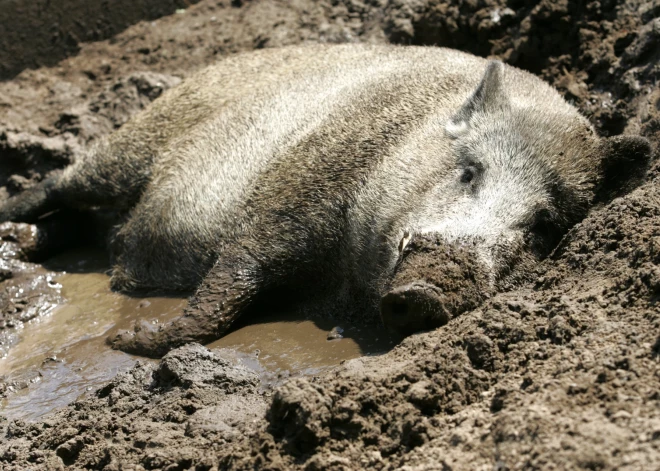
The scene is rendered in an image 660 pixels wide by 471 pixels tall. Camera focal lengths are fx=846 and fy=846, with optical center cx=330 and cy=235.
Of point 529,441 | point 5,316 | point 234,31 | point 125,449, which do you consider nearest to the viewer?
point 529,441

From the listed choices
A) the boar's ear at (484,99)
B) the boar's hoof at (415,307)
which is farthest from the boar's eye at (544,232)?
the boar's hoof at (415,307)

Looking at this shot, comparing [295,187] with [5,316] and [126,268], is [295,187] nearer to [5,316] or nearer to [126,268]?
[126,268]

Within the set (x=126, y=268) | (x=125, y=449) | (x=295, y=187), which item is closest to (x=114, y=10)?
(x=126, y=268)

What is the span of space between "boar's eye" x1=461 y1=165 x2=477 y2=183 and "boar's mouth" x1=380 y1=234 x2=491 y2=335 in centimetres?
68

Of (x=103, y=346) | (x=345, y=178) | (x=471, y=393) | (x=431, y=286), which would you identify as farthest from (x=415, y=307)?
(x=103, y=346)

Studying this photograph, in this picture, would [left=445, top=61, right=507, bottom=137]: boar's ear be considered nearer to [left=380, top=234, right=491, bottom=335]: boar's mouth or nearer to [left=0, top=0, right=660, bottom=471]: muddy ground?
[left=0, top=0, right=660, bottom=471]: muddy ground

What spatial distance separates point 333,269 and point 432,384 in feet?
6.66

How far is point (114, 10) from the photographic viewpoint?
400 inches

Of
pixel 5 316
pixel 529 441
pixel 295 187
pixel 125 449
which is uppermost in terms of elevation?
pixel 529 441

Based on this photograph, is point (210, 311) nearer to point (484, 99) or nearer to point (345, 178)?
point (345, 178)

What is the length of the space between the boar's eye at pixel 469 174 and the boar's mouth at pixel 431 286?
2.22 ft

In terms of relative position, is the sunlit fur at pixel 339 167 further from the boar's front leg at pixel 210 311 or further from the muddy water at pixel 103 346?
the muddy water at pixel 103 346

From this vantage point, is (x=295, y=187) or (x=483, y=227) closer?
(x=483, y=227)

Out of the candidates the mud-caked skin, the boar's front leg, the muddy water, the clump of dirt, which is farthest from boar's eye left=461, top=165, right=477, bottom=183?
the clump of dirt
